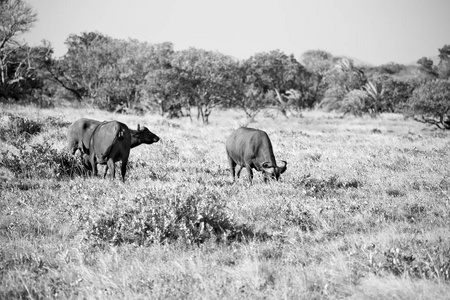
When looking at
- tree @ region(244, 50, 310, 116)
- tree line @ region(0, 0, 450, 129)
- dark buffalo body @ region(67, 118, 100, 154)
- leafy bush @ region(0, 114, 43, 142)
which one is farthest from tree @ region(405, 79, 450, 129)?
leafy bush @ region(0, 114, 43, 142)

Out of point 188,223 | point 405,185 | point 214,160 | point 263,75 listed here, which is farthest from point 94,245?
point 263,75

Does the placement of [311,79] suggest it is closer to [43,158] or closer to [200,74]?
[200,74]

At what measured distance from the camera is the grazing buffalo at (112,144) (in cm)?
923

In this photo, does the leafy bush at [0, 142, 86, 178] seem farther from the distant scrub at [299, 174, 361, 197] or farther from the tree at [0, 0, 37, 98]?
the tree at [0, 0, 37, 98]

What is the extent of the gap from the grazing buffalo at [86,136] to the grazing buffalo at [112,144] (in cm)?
67

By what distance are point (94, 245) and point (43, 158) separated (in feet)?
19.1

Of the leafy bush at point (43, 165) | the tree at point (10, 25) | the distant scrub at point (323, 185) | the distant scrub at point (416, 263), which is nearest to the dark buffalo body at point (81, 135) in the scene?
the leafy bush at point (43, 165)

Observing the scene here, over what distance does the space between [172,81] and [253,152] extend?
828 inches

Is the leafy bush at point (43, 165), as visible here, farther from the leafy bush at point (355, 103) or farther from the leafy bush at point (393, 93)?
the leafy bush at point (393, 93)

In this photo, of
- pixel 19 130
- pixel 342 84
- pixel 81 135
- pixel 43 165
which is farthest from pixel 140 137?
pixel 342 84

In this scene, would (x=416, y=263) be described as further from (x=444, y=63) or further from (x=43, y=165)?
(x=444, y=63)

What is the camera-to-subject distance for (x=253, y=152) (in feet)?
32.3

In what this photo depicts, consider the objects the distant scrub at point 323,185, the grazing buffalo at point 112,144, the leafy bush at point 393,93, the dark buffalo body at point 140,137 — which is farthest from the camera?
the leafy bush at point 393,93

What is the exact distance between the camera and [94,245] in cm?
496
